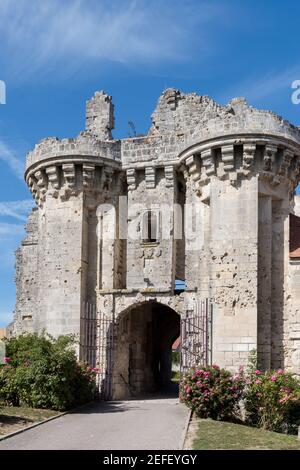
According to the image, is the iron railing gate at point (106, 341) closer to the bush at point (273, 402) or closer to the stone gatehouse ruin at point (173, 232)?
the stone gatehouse ruin at point (173, 232)

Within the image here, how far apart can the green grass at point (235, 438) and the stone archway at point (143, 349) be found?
6.25 metres

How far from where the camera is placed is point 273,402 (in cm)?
1655

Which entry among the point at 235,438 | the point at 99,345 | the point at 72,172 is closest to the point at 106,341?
the point at 99,345

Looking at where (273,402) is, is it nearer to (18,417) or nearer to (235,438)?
(235,438)

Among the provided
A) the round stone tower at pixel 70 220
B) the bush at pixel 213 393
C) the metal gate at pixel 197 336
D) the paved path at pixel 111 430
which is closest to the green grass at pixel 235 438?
the paved path at pixel 111 430

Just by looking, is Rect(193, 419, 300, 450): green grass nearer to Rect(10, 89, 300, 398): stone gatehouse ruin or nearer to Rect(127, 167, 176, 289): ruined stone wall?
Rect(10, 89, 300, 398): stone gatehouse ruin

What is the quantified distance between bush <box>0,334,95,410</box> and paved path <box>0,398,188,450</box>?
566 millimetres

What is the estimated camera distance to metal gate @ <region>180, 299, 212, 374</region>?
18875 millimetres

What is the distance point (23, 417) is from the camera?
16156 mm

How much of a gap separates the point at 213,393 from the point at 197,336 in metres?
3.05

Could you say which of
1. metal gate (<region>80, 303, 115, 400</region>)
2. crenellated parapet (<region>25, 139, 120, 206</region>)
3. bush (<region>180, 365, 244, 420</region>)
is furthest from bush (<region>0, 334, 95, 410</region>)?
crenellated parapet (<region>25, 139, 120, 206</region>)
